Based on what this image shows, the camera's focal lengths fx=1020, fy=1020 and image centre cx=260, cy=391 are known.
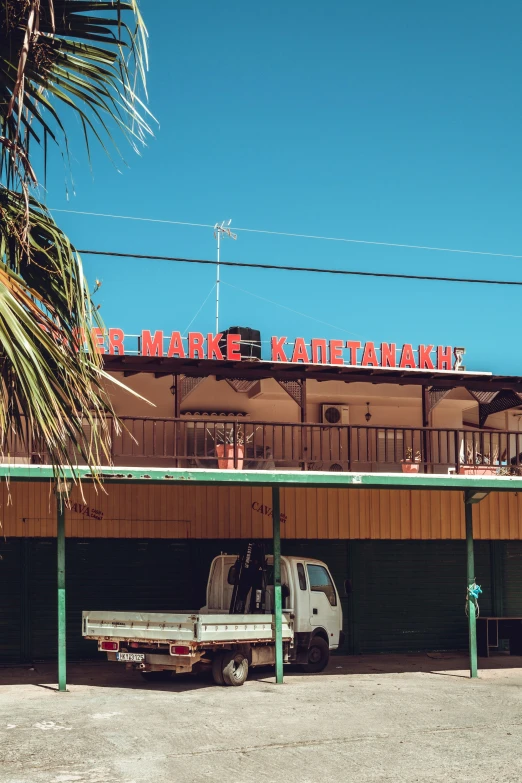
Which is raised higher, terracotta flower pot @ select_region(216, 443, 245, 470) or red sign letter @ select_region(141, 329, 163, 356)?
red sign letter @ select_region(141, 329, 163, 356)

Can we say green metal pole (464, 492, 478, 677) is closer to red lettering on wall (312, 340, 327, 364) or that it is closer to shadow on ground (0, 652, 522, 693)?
shadow on ground (0, 652, 522, 693)

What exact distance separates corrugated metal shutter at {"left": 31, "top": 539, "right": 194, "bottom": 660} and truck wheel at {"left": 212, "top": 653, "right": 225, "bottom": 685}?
511cm

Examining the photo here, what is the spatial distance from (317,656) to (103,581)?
5.17m

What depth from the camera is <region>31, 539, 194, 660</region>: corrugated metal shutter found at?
72.6 feet

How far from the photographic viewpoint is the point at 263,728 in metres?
14.1

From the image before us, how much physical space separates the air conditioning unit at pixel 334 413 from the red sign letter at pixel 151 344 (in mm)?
5413

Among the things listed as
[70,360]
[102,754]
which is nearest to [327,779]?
[102,754]

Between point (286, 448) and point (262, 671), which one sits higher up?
point (286, 448)

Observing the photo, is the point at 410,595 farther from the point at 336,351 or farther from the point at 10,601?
the point at 10,601

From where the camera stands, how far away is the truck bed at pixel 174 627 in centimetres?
1683

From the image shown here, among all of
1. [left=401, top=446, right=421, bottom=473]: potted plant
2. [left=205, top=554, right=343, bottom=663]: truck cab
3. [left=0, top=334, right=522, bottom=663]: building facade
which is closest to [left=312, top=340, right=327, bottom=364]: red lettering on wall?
[left=0, top=334, right=522, bottom=663]: building facade

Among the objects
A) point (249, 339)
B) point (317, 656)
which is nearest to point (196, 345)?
point (249, 339)

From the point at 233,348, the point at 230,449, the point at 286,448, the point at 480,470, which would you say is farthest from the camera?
the point at 286,448

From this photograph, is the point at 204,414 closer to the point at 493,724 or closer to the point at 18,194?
the point at 493,724
